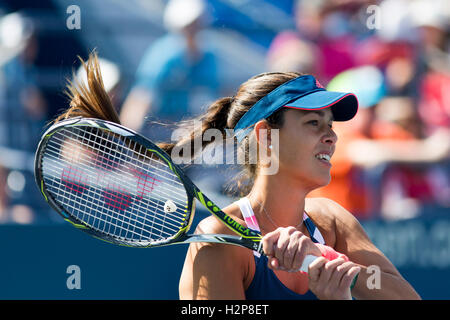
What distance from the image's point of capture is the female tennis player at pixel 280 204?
92.4 inches

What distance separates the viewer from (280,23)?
189 inches

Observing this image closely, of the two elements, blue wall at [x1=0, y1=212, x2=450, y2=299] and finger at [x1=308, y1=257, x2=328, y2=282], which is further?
blue wall at [x1=0, y1=212, x2=450, y2=299]

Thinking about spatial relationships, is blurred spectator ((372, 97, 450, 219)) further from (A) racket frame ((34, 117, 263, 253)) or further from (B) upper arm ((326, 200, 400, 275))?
(A) racket frame ((34, 117, 263, 253))

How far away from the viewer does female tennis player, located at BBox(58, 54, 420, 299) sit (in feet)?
7.70

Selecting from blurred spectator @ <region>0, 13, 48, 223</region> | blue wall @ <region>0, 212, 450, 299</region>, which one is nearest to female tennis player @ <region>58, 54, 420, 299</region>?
blue wall @ <region>0, 212, 450, 299</region>

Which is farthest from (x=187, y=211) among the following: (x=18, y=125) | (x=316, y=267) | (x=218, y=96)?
(x=18, y=125)

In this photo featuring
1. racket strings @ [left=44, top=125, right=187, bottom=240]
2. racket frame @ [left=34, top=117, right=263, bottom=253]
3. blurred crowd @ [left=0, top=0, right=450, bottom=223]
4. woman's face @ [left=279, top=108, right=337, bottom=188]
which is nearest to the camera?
racket frame @ [left=34, top=117, right=263, bottom=253]

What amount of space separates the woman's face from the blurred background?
67.6 inches

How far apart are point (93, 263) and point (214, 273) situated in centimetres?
197

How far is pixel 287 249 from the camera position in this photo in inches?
88.7

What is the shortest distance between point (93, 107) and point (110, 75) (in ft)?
7.08

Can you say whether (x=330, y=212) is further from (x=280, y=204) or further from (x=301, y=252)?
(x=301, y=252)

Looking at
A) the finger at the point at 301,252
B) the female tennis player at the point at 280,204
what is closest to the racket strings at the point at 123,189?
the female tennis player at the point at 280,204
